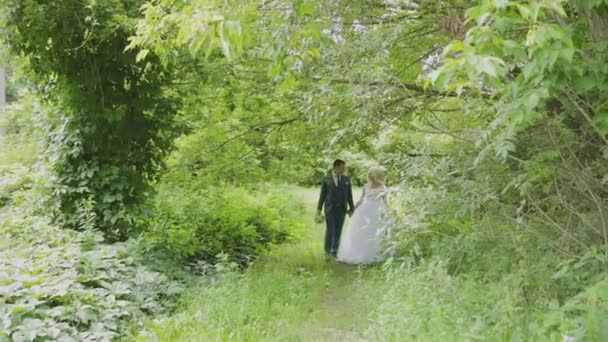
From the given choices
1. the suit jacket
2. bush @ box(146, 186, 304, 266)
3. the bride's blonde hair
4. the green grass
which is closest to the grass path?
the green grass

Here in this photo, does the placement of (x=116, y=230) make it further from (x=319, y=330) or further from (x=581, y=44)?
(x=581, y=44)

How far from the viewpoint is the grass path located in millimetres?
4199

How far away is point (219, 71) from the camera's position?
6.50 meters

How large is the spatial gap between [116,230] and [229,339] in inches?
131

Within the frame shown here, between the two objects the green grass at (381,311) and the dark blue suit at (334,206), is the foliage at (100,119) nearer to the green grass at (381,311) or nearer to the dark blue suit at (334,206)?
the green grass at (381,311)

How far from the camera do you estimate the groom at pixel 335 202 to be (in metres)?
8.88

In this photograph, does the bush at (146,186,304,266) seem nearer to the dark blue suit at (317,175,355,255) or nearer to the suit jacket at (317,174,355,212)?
the dark blue suit at (317,175,355,255)

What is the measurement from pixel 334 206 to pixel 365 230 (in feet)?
2.40

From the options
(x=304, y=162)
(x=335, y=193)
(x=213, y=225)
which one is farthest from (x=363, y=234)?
(x=213, y=225)

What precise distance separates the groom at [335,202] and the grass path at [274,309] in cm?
166

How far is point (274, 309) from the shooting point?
16.5 ft

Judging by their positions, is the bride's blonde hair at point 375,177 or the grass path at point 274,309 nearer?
the grass path at point 274,309

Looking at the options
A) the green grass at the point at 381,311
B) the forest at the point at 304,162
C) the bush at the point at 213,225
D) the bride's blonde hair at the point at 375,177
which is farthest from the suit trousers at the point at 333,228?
the green grass at the point at 381,311

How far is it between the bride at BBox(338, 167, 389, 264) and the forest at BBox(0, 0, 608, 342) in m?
0.29
